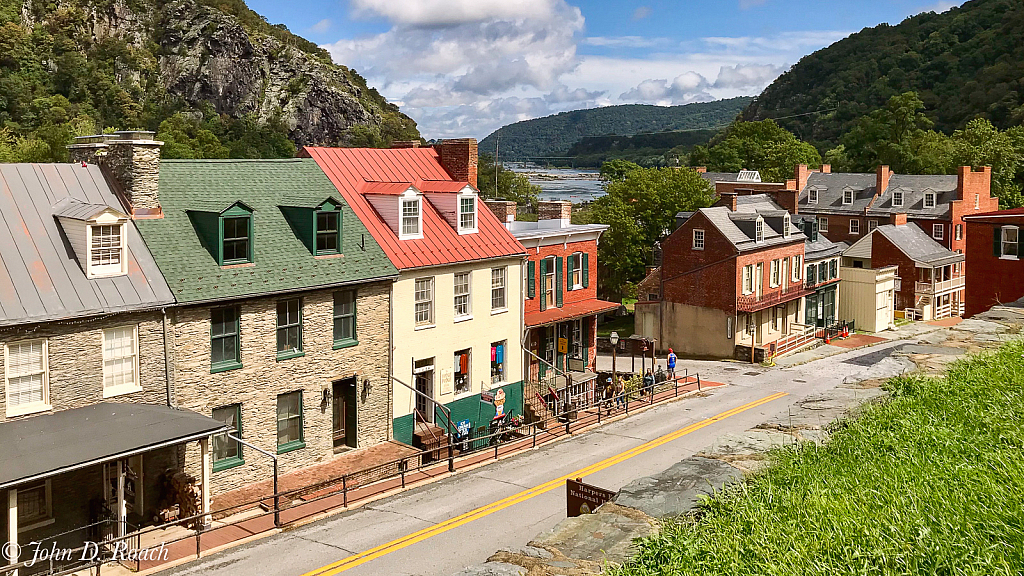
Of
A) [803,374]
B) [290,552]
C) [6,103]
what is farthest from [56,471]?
[6,103]

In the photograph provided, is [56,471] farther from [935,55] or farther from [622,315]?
[935,55]

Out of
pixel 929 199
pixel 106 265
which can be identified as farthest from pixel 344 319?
pixel 929 199

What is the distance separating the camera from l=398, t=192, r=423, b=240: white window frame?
1209 inches

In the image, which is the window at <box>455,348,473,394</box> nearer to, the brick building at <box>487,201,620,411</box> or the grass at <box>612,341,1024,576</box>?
the brick building at <box>487,201,620,411</box>

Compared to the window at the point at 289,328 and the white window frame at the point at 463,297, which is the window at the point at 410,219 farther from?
the window at the point at 289,328

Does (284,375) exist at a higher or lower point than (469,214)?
lower

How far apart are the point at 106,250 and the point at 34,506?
6.42 metres

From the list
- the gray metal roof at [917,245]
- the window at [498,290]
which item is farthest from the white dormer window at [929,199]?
the window at [498,290]

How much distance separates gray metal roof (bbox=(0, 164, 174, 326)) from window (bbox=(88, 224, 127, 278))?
0.26 m

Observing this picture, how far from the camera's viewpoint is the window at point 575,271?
39656 mm

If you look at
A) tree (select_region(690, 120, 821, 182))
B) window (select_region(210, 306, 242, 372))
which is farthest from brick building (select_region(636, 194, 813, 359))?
tree (select_region(690, 120, 821, 182))

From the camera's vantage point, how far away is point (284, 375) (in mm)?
25531

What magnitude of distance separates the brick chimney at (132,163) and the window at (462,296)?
36.7 feet

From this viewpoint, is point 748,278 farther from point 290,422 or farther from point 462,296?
point 290,422
